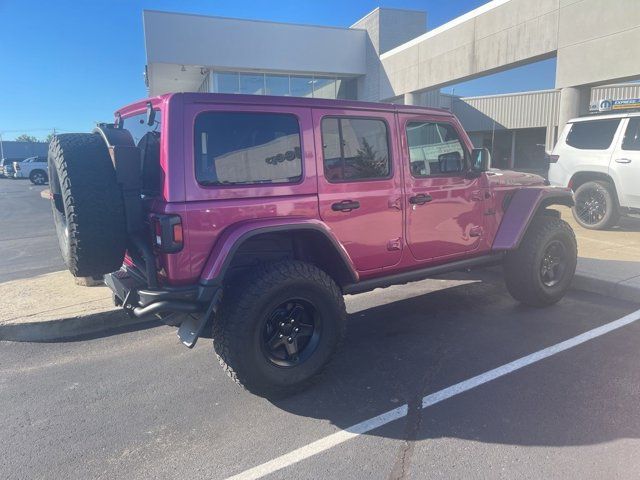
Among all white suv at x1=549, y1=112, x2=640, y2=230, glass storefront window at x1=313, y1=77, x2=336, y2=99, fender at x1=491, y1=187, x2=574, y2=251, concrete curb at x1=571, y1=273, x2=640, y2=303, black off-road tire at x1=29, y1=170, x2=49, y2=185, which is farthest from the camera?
black off-road tire at x1=29, y1=170, x2=49, y2=185

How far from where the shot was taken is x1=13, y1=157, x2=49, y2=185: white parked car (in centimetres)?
3036

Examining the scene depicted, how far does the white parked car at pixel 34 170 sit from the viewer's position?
30359mm

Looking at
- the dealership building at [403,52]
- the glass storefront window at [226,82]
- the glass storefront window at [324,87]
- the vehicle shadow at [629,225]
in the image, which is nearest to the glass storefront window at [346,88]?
the dealership building at [403,52]

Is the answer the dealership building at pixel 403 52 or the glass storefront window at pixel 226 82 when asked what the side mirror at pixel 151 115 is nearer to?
the dealership building at pixel 403 52

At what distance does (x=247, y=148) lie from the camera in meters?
3.26

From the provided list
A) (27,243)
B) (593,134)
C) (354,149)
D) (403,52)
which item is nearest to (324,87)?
(403,52)

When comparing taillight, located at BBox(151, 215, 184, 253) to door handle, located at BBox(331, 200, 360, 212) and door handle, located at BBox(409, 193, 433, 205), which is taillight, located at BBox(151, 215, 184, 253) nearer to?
door handle, located at BBox(331, 200, 360, 212)

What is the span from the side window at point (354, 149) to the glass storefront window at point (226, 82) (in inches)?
602

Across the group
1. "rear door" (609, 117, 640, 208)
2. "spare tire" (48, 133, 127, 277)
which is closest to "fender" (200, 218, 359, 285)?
"spare tire" (48, 133, 127, 277)

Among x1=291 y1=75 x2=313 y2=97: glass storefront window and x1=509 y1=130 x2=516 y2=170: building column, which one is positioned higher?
x1=291 y1=75 x2=313 y2=97: glass storefront window

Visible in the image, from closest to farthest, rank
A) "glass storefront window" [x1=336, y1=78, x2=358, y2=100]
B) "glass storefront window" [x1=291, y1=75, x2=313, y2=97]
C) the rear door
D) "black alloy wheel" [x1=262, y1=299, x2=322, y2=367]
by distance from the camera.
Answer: "black alloy wheel" [x1=262, y1=299, x2=322, y2=367], the rear door, "glass storefront window" [x1=291, y1=75, x2=313, y2=97], "glass storefront window" [x1=336, y1=78, x2=358, y2=100]

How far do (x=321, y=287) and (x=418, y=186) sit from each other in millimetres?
1367

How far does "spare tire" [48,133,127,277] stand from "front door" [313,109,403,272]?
4.66 feet

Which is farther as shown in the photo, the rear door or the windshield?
the rear door
